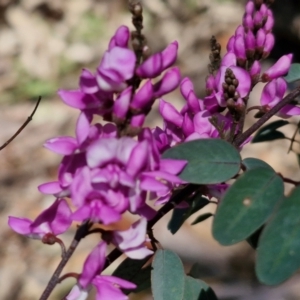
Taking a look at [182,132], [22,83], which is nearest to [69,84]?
[22,83]

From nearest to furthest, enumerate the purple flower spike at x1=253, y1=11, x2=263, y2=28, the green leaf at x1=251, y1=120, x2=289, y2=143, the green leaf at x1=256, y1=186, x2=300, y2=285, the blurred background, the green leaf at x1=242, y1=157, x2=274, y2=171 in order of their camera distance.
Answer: the green leaf at x1=256, y1=186, x2=300, y2=285 < the green leaf at x1=242, y1=157, x2=274, y2=171 < the purple flower spike at x1=253, y1=11, x2=263, y2=28 < the green leaf at x1=251, y1=120, x2=289, y2=143 < the blurred background

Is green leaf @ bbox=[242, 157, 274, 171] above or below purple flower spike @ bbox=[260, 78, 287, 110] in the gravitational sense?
below

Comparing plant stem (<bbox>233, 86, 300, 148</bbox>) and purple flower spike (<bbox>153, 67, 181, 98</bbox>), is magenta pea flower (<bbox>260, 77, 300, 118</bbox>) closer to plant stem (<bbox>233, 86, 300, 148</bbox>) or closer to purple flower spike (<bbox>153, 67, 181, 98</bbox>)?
plant stem (<bbox>233, 86, 300, 148</bbox>)

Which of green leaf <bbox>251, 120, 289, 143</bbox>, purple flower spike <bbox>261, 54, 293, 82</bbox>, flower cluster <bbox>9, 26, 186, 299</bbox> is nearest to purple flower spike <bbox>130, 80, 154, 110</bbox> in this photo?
flower cluster <bbox>9, 26, 186, 299</bbox>

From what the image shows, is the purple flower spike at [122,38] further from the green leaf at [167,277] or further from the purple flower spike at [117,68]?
the green leaf at [167,277]

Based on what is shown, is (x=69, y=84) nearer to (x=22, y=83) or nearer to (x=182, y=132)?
(x=22, y=83)
